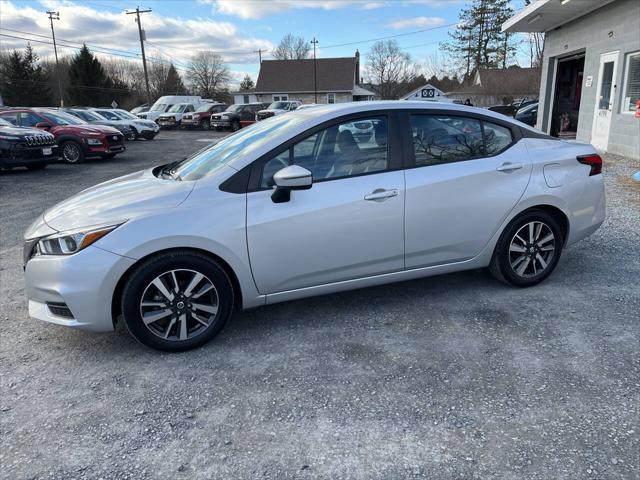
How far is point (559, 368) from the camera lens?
9.93 ft

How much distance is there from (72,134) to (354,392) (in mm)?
13660

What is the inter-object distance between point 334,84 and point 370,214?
56818 millimetres

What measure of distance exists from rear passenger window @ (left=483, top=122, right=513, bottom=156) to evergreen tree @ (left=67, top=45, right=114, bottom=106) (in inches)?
2171

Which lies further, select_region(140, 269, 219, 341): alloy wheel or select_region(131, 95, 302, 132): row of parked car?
select_region(131, 95, 302, 132): row of parked car

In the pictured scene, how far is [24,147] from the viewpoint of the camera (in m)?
11.5

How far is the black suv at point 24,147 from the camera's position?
37.1 feet

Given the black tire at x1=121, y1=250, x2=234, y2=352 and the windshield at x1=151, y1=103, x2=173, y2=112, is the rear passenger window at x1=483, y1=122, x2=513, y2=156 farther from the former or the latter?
the windshield at x1=151, y1=103, x2=173, y2=112

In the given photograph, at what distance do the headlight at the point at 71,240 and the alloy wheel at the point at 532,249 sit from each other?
3124mm

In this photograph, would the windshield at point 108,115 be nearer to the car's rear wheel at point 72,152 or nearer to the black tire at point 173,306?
the car's rear wheel at point 72,152

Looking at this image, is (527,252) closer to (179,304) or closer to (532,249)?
(532,249)

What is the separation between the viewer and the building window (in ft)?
37.4

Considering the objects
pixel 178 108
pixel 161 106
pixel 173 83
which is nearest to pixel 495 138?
pixel 178 108

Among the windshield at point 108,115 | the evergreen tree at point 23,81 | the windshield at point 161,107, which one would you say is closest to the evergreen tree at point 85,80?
the evergreen tree at point 23,81

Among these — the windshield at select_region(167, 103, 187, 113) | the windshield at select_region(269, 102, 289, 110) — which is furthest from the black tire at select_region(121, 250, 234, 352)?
the windshield at select_region(167, 103, 187, 113)
